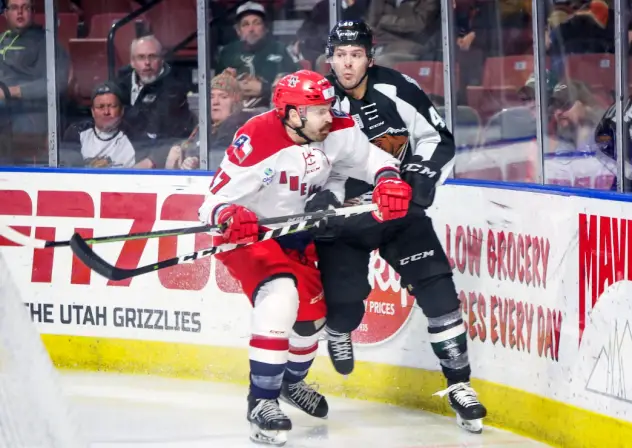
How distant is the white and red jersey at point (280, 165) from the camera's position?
4.06 metres

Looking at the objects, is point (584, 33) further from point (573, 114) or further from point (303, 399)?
point (303, 399)

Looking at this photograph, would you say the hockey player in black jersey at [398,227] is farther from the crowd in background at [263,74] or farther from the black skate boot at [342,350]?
the crowd in background at [263,74]

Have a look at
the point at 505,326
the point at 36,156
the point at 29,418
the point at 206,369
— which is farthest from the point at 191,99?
the point at 29,418

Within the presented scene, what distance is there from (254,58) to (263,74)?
0.27ft

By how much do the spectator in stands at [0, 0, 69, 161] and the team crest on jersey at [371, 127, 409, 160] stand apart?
1.99 metres

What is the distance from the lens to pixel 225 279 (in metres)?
5.19

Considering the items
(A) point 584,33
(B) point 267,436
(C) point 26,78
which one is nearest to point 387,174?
(B) point 267,436

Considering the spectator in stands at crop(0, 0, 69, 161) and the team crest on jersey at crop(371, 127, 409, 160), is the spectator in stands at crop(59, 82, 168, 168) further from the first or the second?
the team crest on jersey at crop(371, 127, 409, 160)

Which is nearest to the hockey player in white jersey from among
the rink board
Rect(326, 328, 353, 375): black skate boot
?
Rect(326, 328, 353, 375): black skate boot

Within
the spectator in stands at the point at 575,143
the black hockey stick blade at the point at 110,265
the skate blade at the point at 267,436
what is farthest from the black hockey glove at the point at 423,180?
the spectator in stands at the point at 575,143

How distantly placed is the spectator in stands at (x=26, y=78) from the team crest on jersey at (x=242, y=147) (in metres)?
1.92

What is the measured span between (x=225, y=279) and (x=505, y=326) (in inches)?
53.7

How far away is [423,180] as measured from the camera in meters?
4.18

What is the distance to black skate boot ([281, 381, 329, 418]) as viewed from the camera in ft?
14.7
